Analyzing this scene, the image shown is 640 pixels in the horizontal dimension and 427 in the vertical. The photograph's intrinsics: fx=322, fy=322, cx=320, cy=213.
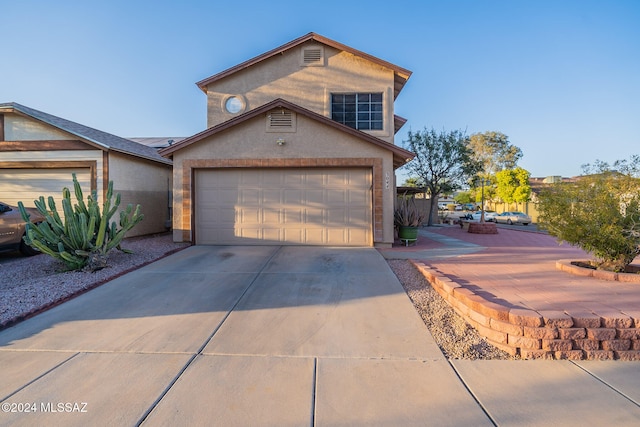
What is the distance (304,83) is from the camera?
12.7 metres

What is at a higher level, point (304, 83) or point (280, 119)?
point (304, 83)

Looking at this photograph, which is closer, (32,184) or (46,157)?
(46,157)

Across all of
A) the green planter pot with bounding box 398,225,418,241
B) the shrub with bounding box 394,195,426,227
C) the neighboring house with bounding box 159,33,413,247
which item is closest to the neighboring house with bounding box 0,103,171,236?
the neighboring house with bounding box 159,33,413,247

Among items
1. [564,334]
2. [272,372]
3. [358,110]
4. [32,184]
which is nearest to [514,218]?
Result: [358,110]

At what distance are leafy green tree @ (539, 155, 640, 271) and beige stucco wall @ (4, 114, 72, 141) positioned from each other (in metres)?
14.7

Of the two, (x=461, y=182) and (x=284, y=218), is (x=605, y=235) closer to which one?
(x=284, y=218)

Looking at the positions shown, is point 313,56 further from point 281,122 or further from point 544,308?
point 544,308

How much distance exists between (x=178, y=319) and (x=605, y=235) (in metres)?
7.47

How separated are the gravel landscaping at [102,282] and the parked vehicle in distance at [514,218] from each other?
1116 inches

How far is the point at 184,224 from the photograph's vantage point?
10.4 meters

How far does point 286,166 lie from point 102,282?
587 cm

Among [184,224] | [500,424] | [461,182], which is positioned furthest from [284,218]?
[461,182]

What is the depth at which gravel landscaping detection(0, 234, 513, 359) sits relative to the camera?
3.85 metres

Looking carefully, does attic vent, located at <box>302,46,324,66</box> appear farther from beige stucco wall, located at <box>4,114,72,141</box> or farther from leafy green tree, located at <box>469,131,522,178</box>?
leafy green tree, located at <box>469,131,522,178</box>
